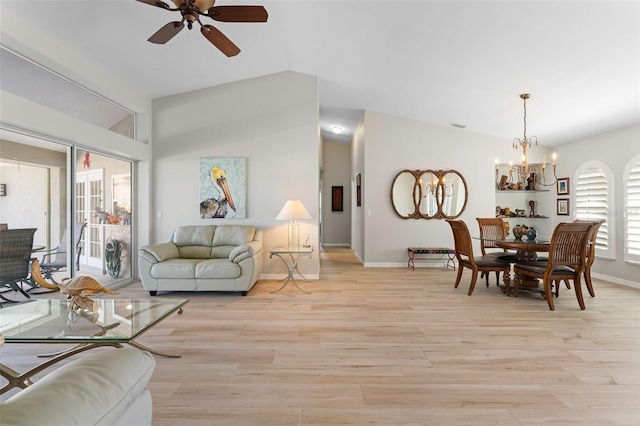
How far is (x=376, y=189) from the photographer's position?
266 inches

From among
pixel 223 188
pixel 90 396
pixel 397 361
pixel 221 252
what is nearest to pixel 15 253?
pixel 221 252

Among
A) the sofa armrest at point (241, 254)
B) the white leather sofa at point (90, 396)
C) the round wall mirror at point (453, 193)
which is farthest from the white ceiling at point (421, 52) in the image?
the white leather sofa at point (90, 396)

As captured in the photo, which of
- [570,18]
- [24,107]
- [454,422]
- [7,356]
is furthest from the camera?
[24,107]

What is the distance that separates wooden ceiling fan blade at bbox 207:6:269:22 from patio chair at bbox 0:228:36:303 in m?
3.08

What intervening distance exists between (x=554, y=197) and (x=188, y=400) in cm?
729

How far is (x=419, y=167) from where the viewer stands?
675 centimetres

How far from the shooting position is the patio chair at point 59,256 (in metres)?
3.90

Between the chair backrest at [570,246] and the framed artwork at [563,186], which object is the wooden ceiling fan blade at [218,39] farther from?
the framed artwork at [563,186]

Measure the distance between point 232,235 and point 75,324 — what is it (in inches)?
114

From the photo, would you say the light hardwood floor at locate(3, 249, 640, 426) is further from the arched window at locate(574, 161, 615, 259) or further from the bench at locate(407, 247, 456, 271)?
the bench at locate(407, 247, 456, 271)

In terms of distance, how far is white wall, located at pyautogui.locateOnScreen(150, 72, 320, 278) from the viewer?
5512mm

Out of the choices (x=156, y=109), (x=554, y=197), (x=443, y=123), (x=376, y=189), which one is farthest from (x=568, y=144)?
(x=156, y=109)

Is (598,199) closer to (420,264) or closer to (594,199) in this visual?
(594,199)

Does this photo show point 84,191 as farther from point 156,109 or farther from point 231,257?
point 231,257
